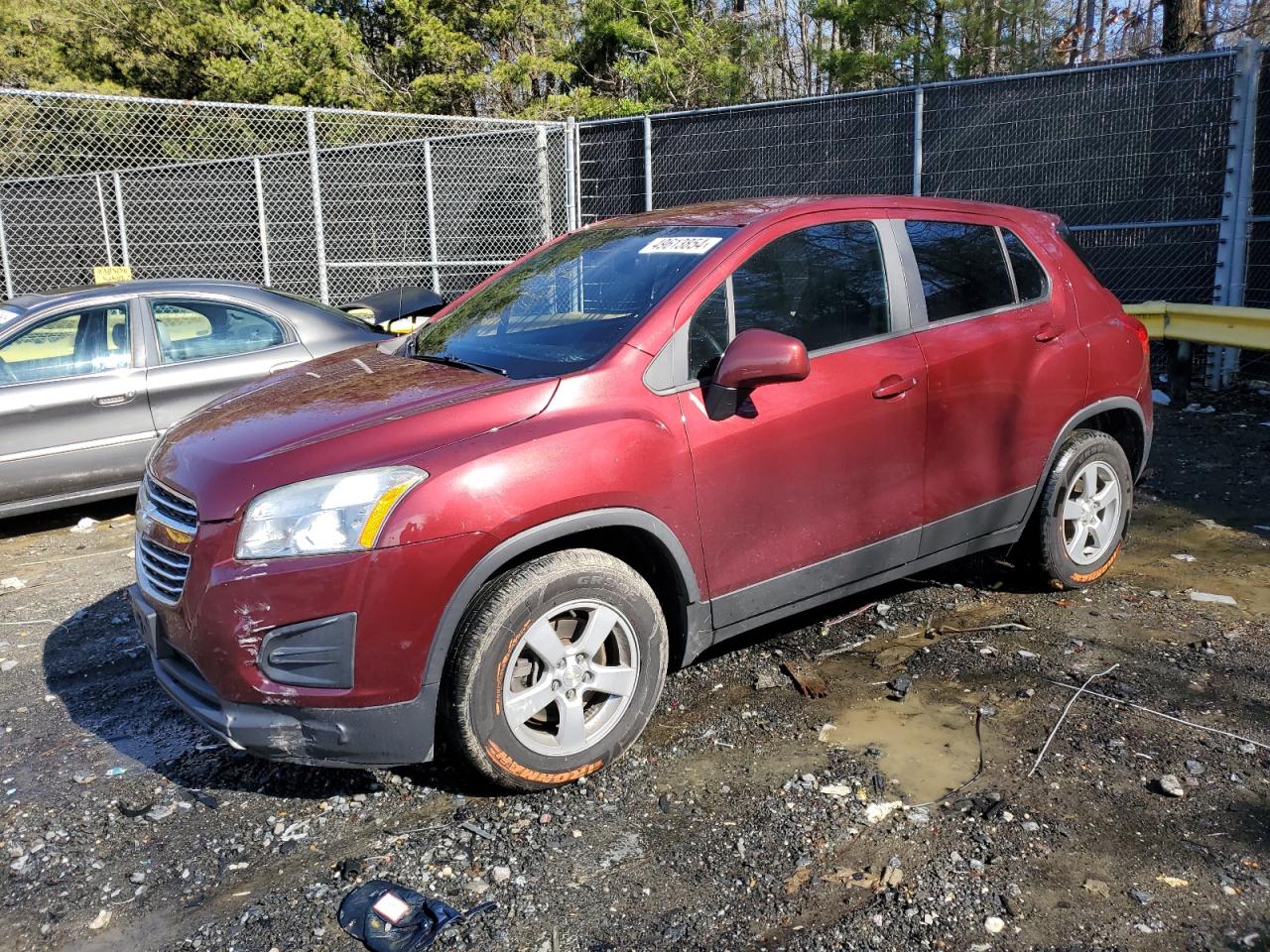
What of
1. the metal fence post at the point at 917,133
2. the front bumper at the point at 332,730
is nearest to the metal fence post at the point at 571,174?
the metal fence post at the point at 917,133

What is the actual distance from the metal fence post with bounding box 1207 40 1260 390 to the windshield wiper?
7265mm

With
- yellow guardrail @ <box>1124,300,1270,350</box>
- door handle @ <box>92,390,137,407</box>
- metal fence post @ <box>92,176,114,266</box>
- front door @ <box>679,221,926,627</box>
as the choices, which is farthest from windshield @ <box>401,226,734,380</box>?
metal fence post @ <box>92,176,114,266</box>

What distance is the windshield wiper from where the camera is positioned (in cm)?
359

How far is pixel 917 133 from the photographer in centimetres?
989

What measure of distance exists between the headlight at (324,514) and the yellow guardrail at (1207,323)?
7316 millimetres

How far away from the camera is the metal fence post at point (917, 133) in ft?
32.3

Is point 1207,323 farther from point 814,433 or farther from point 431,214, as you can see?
point 431,214

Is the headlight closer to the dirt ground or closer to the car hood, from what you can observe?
the car hood

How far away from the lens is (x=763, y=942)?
103 inches

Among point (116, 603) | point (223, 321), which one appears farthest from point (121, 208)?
point (116, 603)

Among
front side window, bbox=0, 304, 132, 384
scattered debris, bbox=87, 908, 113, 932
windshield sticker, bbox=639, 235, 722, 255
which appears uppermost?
windshield sticker, bbox=639, 235, 722, 255

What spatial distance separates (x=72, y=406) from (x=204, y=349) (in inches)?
35.3

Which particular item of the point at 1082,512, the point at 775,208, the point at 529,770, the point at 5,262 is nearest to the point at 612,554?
the point at 529,770

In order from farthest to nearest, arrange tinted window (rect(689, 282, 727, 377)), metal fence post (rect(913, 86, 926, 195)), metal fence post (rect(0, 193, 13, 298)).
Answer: metal fence post (rect(0, 193, 13, 298)) < metal fence post (rect(913, 86, 926, 195)) < tinted window (rect(689, 282, 727, 377))
